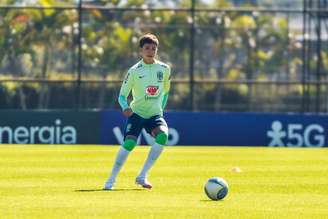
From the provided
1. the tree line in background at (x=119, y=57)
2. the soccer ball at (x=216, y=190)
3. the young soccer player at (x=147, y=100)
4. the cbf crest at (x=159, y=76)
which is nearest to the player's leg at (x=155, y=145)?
the young soccer player at (x=147, y=100)

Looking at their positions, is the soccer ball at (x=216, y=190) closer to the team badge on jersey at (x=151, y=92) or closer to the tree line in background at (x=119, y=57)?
the team badge on jersey at (x=151, y=92)

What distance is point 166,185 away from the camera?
1648 cm

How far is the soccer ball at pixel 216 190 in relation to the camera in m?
14.3

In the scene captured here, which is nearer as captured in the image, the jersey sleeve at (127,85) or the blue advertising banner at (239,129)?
the jersey sleeve at (127,85)

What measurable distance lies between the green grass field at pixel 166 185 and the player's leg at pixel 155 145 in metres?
0.16

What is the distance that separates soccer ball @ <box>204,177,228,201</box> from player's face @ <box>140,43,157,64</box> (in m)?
2.32

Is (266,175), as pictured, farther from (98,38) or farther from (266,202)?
(98,38)

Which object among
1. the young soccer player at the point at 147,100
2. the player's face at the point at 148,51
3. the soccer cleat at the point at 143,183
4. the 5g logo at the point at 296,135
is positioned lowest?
the 5g logo at the point at 296,135

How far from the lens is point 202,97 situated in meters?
44.0

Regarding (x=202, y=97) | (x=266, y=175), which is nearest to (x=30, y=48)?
(x=202, y=97)

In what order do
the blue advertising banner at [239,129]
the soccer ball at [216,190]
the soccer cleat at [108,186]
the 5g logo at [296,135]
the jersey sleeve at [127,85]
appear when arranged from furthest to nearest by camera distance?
1. the 5g logo at [296,135]
2. the blue advertising banner at [239,129]
3. the jersey sleeve at [127,85]
4. the soccer cleat at [108,186]
5. the soccer ball at [216,190]

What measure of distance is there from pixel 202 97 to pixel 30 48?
10448 millimetres

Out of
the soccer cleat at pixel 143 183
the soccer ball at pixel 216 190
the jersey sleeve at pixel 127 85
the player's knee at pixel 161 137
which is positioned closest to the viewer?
the soccer ball at pixel 216 190

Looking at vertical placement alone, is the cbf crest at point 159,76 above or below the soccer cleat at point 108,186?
above
